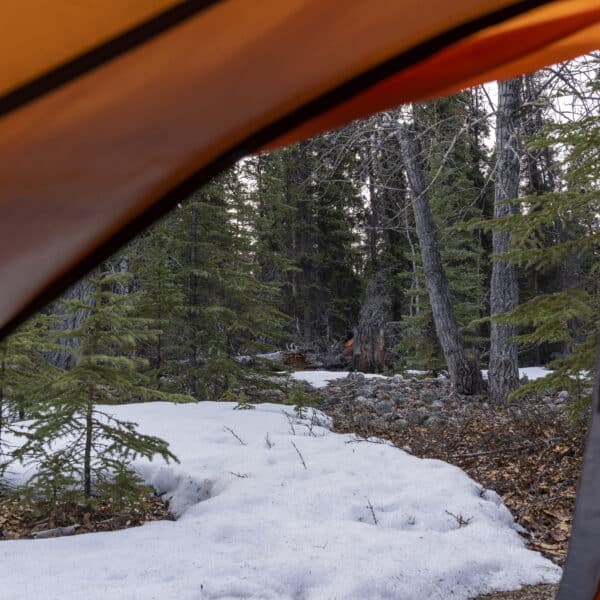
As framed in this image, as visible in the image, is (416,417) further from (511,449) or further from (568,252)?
(568,252)

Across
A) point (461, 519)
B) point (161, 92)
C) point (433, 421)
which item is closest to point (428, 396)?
point (433, 421)

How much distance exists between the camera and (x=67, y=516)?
441 cm

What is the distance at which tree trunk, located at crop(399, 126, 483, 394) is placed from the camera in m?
10.3

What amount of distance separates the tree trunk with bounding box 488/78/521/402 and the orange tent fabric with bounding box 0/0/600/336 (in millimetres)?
7915

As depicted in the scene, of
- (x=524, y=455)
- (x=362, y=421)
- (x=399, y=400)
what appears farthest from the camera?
(x=399, y=400)

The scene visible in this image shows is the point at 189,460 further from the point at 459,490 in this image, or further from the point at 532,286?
the point at 532,286

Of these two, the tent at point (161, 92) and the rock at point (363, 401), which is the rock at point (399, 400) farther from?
the tent at point (161, 92)

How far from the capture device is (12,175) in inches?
41.6

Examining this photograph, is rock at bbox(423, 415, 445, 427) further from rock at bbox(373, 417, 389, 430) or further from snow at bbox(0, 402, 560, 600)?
snow at bbox(0, 402, 560, 600)

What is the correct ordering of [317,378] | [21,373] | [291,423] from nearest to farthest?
[21,373] < [291,423] < [317,378]

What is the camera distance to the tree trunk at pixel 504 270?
8.99 metres

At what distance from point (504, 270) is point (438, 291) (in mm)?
1522

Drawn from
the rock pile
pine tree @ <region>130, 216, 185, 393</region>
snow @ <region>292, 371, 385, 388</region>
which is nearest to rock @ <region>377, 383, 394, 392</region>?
the rock pile

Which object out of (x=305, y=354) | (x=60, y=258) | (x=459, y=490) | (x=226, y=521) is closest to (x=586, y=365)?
(x=459, y=490)
